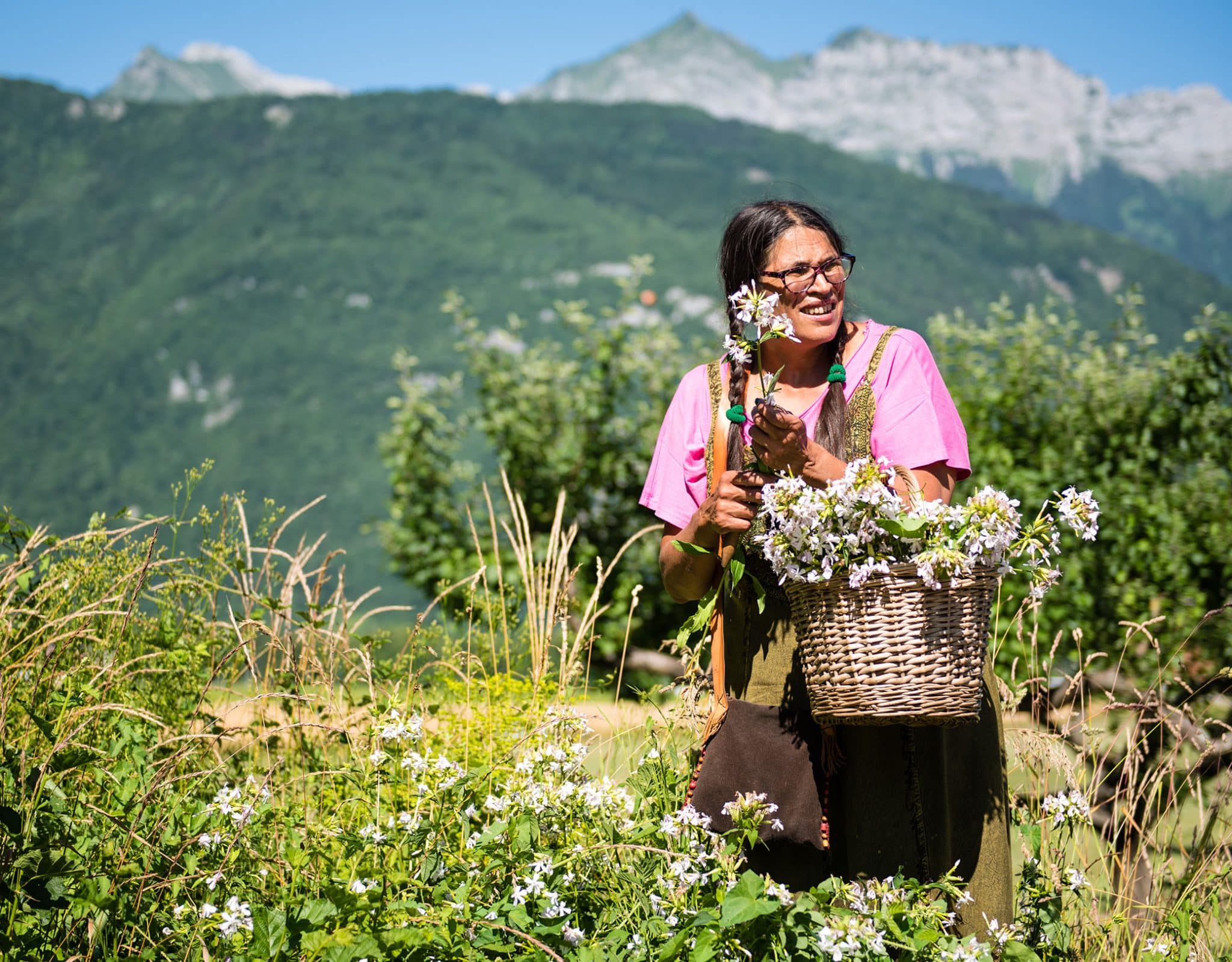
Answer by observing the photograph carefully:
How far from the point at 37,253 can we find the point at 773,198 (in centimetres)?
4964

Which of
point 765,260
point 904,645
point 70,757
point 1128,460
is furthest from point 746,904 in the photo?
point 1128,460

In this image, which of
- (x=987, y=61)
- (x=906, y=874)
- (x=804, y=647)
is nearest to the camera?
(x=804, y=647)

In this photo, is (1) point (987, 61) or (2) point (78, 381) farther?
(1) point (987, 61)

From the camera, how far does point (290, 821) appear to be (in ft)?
7.73

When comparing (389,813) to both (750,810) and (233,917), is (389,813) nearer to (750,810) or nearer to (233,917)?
(233,917)

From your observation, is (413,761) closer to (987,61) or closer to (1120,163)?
(1120,163)

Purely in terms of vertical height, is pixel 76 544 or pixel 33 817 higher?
pixel 76 544

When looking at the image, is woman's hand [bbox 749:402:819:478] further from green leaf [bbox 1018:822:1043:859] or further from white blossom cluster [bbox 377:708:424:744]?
green leaf [bbox 1018:822:1043:859]

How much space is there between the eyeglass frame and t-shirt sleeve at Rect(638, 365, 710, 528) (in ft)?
0.80

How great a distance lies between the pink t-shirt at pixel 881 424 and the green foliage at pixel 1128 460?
2840mm

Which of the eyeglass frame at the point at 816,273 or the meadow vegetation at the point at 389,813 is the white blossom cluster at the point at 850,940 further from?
the eyeglass frame at the point at 816,273

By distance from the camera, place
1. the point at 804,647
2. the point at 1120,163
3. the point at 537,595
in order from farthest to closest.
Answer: the point at 1120,163 < the point at 537,595 < the point at 804,647

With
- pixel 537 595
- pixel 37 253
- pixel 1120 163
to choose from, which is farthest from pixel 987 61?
pixel 537 595

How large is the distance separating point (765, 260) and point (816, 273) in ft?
0.43
